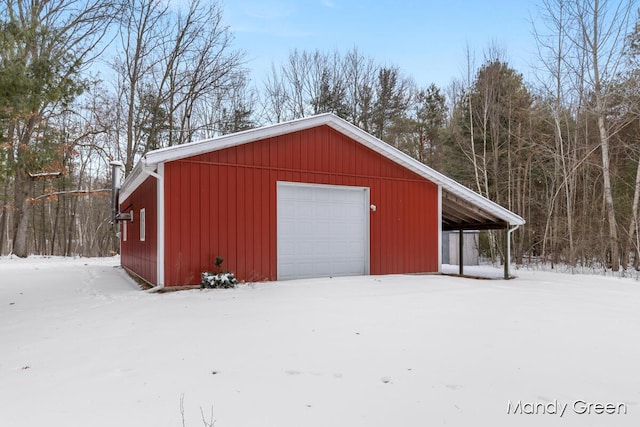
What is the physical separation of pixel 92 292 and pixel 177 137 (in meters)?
13.7

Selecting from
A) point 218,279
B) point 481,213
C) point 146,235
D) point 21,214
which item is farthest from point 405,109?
point 21,214

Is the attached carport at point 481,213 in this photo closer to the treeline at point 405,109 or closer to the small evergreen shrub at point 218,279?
the treeline at point 405,109

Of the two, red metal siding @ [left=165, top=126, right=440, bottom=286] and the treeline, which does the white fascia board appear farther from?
the treeline

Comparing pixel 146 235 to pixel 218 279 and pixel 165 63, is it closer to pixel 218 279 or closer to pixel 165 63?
pixel 218 279

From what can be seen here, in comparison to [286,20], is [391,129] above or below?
below

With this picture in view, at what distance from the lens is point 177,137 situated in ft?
62.3

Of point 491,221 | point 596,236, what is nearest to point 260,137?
point 491,221

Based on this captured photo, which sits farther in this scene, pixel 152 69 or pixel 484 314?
pixel 152 69

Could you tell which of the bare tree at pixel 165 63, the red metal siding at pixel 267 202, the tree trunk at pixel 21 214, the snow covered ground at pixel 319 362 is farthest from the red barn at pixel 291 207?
the bare tree at pixel 165 63

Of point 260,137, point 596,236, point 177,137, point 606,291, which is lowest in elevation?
point 606,291

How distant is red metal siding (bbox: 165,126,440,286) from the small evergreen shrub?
21cm

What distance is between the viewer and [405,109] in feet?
62.0

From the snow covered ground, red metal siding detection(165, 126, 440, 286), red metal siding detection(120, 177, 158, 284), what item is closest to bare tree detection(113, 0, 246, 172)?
red metal siding detection(120, 177, 158, 284)

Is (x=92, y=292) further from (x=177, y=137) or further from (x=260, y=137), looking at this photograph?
(x=177, y=137)
